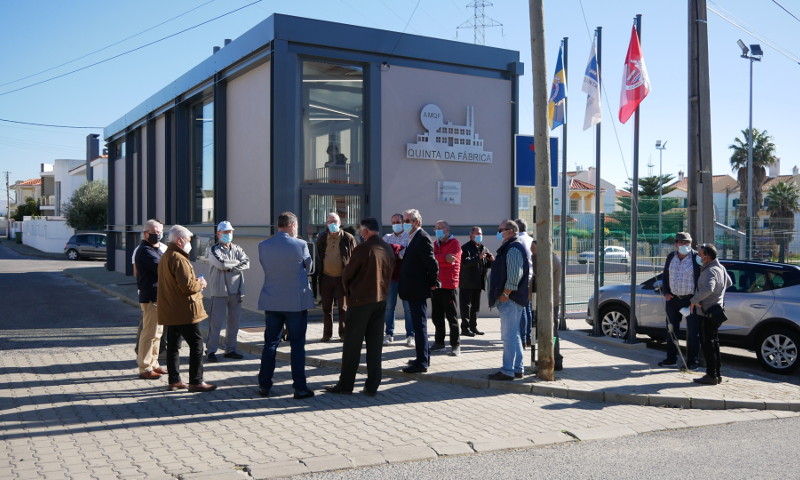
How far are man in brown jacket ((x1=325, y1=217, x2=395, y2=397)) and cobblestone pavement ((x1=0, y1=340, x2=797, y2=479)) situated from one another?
0.28m

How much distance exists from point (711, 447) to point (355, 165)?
8.89 metres

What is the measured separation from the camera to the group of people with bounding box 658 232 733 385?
852cm

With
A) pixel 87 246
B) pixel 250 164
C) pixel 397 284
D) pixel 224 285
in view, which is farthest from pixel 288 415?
pixel 87 246

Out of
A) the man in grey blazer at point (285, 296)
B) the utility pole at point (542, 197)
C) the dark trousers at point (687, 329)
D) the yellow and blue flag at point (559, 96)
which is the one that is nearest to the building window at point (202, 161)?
the yellow and blue flag at point (559, 96)

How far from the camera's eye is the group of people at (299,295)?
739 centimetres

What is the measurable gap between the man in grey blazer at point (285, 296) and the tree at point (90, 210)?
36606mm

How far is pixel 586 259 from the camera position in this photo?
1678cm

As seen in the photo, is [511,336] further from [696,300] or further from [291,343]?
[291,343]

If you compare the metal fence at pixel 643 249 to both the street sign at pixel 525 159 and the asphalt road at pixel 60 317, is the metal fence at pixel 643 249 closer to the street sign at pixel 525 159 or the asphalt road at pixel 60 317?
the street sign at pixel 525 159

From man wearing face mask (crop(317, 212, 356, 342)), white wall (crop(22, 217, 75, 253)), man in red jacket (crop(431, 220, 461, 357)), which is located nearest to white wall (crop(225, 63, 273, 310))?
man wearing face mask (crop(317, 212, 356, 342))

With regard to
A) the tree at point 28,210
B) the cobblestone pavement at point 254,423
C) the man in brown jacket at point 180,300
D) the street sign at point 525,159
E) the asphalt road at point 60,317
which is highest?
the tree at point 28,210

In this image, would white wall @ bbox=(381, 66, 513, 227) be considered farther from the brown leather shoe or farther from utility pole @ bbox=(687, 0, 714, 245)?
the brown leather shoe

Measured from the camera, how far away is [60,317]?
1377 cm

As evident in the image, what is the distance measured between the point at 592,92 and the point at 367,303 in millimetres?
5958
